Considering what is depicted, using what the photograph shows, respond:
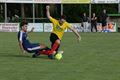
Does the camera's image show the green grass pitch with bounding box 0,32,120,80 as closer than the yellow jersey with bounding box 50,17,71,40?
Yes

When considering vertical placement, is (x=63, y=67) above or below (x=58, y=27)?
below

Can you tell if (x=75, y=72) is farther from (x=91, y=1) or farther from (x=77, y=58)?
(x=91, y=1)

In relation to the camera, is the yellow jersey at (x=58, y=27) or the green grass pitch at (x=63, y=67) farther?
the yellow jersey at (x=58, y=27)

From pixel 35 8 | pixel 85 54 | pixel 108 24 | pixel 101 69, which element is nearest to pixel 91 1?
pixel 108 24

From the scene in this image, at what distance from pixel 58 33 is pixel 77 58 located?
1.09 m

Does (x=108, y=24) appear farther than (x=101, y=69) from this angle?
Yes

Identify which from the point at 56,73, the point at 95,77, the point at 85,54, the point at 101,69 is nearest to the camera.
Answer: the point at 95,77

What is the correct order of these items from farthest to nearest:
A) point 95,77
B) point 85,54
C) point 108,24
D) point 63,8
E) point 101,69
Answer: point 63,8 < point 108,24 < point 85,54 < point 101,69 < point 95,77

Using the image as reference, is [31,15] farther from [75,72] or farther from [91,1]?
[75,72]

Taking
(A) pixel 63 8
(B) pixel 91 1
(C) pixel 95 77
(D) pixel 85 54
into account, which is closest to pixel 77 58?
(D) pixel 85 54

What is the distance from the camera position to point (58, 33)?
1612 cm

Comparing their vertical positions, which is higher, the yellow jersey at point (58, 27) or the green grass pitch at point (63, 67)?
the yellow jersey at point (58, 27)

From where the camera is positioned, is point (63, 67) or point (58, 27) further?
point (58, 27)

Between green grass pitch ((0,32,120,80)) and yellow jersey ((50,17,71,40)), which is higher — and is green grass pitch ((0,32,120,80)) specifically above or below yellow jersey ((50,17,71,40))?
below
